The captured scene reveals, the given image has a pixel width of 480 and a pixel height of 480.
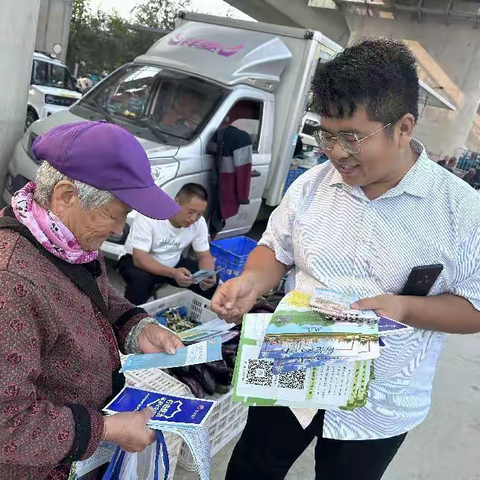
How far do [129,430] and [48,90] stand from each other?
443 inches

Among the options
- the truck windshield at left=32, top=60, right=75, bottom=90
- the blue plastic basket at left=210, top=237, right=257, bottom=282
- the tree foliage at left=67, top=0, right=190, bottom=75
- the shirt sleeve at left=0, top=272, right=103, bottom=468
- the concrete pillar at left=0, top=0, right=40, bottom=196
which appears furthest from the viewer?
the tree foliage at left=67, top=0, right=190, bottom=75

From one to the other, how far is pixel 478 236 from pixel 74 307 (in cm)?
122

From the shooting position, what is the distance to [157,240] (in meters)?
3.61

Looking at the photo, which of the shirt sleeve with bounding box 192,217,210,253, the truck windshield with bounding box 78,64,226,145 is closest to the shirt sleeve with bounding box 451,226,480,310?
the shirt sleeve with bounding box 192,217,210,253

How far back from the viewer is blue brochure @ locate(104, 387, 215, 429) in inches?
56.7

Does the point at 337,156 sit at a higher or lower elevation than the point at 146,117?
higher

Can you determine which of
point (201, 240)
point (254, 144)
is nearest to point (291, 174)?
point (254, 144)

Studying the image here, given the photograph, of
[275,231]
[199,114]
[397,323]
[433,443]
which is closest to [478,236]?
[397,323]

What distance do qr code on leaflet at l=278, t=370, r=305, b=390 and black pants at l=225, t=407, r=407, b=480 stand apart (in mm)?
309

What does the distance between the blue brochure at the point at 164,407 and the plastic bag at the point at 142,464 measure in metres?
0.08

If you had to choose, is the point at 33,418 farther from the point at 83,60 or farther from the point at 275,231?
the point at 83,60

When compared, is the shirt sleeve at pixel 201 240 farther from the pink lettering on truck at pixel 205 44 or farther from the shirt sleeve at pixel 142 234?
the pink lettering on truck at pixel 205 44

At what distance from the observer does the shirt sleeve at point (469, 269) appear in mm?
1500

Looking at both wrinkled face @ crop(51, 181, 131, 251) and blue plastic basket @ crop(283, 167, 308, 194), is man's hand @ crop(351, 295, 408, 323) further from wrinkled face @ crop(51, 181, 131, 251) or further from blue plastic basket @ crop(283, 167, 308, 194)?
blue plastic basket @ crop(283, 167, 308, 194)
